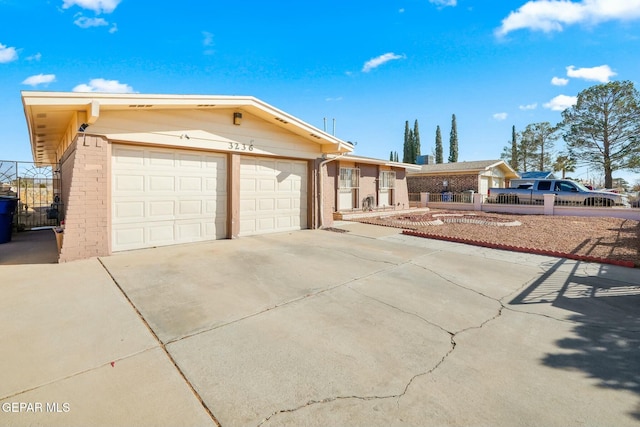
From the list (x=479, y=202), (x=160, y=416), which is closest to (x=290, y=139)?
(x=160, y=416)

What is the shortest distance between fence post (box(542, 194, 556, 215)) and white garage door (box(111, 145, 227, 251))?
17288 millimetres

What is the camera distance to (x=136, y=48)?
11617 millimetres

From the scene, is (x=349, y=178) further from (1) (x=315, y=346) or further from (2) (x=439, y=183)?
(1) (x=315, y=346)

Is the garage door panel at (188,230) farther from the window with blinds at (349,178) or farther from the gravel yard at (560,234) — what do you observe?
the window with blinds at (349,178)

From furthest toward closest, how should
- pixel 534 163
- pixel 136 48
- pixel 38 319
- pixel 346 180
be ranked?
pixel 534 163 → pixel 346 180 → pixel 136 48 → pixel 38 319

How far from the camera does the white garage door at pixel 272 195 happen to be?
891 cm

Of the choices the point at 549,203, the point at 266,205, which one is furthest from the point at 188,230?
the point at 549,203

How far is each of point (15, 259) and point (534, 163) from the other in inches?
1766

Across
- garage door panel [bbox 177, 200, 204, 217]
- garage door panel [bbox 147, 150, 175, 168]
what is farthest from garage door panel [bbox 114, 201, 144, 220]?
garage door panel [bbox 147, 150, 175, 168]

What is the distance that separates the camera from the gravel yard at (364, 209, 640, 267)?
7.54 meters

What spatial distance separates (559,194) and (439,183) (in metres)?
8.91

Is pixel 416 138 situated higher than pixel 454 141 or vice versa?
pixel 416 138

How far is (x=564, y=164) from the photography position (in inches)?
1201

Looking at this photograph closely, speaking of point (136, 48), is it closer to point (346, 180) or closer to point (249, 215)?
point (249, 215)
